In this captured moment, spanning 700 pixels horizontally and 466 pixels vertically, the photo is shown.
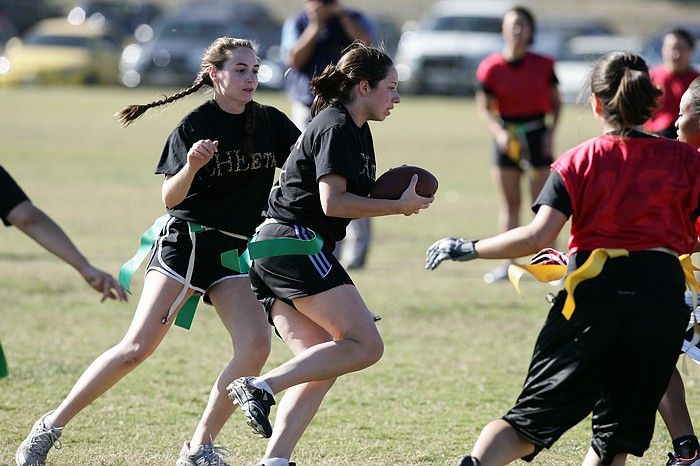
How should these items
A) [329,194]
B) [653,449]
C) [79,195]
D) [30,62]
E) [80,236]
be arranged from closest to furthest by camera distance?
[329,194] → [653,449] → [80,236] → [79,195] → [30,62]

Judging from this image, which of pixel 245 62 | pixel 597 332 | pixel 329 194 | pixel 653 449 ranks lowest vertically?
pixel 653 449

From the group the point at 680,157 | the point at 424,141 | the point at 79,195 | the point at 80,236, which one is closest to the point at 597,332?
the point at 680,157

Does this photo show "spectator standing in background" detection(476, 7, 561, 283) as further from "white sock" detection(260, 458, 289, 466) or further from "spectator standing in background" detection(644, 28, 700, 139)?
"white sock" detection(260, 458, 289, 466)

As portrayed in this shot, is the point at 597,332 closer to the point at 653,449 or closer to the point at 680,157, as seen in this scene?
the point at 680,157

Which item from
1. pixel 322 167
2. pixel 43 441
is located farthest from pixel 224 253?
pixel 43 441

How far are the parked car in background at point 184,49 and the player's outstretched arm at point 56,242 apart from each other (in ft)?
78.3

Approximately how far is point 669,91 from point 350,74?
5.18m

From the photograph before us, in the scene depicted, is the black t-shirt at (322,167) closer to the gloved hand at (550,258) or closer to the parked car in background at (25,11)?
the gloved hand at (550,258)

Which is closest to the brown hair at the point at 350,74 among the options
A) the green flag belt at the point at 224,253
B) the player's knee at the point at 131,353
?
the green flag belt at the point at 224,253

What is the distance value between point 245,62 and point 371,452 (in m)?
1.72

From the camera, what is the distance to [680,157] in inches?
165

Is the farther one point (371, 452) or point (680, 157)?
point (371, 452)

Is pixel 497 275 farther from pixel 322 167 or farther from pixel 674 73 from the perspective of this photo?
pixel 322 167

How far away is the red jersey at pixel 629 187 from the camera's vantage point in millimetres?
4148
